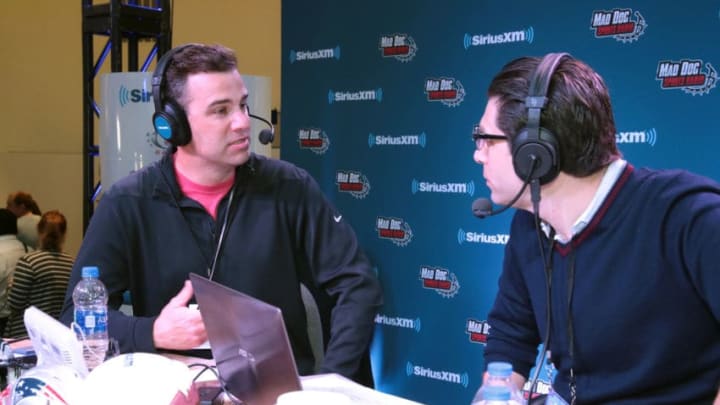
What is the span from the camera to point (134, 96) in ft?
13.5

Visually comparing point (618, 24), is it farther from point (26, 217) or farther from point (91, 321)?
point (26, 217)

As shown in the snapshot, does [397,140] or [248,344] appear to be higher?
[397,140]

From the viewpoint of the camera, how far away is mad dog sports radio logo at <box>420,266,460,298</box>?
4.12m

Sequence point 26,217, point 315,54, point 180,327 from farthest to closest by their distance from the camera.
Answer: point 26,217 → point 315,54 → point 180,327

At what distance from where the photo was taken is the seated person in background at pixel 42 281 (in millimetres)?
4191

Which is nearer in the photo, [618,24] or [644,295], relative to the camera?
[644,295]

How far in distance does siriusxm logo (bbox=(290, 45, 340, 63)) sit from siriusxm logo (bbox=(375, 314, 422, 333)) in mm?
1596

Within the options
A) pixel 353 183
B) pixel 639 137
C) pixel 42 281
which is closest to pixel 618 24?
pixel 639 137

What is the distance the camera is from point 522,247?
1.80 meters

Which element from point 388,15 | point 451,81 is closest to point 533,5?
point 451,81

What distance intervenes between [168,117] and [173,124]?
0.9 inches

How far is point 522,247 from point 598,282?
249mm

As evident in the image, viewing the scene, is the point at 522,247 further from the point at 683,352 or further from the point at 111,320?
the point at 111,320

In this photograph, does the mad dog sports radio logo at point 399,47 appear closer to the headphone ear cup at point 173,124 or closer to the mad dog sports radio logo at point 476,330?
the mad dog sports radio logo at point 476,330
